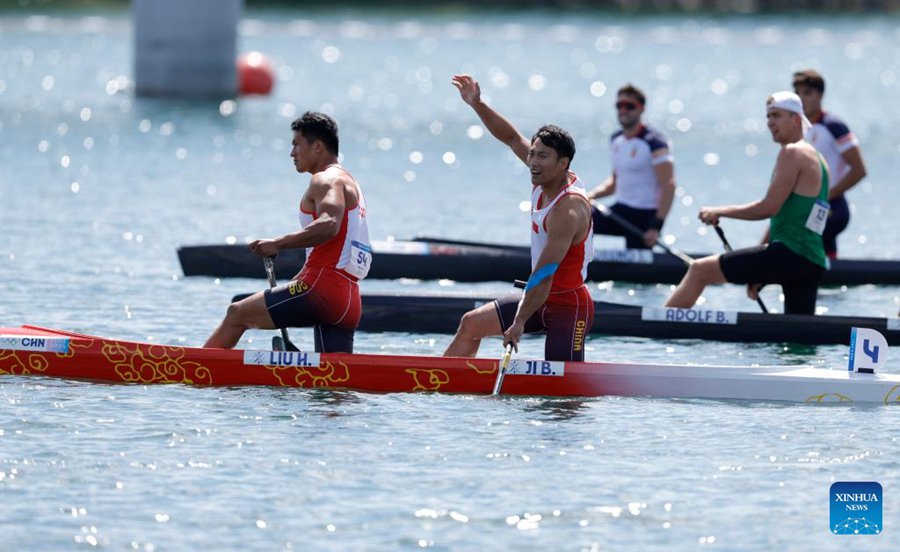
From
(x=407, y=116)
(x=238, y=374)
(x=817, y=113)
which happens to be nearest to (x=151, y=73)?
(x=407, y=116)

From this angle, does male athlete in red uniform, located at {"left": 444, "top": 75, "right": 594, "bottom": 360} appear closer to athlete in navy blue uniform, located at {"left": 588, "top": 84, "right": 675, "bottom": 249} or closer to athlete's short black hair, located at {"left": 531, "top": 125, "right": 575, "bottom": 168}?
athlete's short black hair, located at {"left": 531, "top": 125, "right": 575, "bottom": 168}

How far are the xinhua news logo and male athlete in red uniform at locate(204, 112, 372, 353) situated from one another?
3.71 metres

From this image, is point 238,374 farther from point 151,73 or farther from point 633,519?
point 151,73

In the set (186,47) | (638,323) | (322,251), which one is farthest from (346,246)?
(186,47)

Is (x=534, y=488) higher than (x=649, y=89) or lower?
lower

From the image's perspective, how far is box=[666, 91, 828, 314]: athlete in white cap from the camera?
1459 centimetres

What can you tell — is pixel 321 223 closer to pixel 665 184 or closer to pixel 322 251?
pixel 322 251

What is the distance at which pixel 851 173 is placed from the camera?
59.7ft

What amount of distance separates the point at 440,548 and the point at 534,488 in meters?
1.26

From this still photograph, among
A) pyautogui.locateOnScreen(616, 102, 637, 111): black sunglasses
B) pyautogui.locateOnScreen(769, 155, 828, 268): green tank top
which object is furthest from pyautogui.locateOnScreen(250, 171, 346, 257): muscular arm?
pyautogui.locateOnScreen(616, 102, 637, 111): black sunglasses

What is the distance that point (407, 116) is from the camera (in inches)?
1859

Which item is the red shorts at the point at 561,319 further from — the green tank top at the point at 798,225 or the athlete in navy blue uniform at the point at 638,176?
the athlete in navy blue uniform at the point at 638,176

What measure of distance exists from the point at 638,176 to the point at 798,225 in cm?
431

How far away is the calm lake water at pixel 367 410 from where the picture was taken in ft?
33.6
